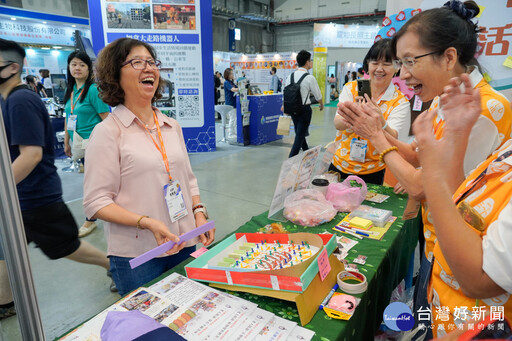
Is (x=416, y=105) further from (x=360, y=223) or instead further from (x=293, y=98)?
(x=360, y=223)

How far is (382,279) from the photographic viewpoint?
129 cm

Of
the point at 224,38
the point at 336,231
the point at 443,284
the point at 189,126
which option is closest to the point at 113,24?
the point at 189,126

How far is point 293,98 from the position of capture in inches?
202

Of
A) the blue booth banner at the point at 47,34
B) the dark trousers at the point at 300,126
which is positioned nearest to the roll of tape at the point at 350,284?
the dark trousers at the point at 300,126

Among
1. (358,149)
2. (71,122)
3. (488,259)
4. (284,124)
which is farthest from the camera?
(284,124)

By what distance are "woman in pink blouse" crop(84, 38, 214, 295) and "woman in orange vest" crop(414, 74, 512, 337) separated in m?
0.84

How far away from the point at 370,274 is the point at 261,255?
1.33 feet

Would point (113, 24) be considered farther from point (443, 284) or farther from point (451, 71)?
point (443, 284)

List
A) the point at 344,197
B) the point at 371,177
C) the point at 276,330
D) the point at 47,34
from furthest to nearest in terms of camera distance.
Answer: the point at 47,34
the point at 371,177
the point at 344,197
the point at 276,330

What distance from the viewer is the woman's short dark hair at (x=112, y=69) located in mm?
1282

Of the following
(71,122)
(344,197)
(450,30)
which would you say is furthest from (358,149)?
(71,122)

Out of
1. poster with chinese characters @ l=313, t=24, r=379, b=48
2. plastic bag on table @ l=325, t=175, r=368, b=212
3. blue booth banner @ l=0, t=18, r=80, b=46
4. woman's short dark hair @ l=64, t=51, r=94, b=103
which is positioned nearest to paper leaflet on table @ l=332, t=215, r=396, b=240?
plastic bag on table @ l=325, t=175, r=368, b=212

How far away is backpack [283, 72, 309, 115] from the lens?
5.09m

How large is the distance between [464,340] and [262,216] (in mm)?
1216
